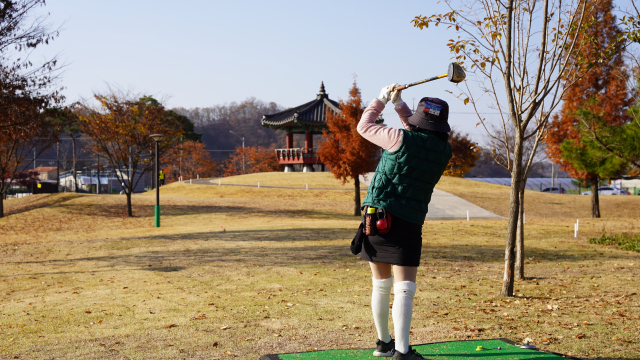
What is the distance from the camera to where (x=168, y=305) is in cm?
646

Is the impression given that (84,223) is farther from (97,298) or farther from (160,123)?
(97,298)

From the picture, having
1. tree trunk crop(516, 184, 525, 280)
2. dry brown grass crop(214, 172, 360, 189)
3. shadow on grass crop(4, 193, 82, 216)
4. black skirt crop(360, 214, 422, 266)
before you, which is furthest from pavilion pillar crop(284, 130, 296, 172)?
black skirt crop(360, 214, 422, 266)

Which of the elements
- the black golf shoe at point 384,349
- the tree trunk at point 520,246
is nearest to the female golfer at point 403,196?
the black golf shoe at point 384,349

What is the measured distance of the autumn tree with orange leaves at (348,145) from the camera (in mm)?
22969

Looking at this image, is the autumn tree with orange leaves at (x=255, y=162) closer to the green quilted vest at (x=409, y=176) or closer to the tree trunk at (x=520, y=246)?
the tree trunk at (x=520, y=246)

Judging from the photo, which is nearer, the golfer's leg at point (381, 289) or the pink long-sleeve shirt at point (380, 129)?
the pink long-sleeve shirt at point (380, 129)

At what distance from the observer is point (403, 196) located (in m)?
3.50

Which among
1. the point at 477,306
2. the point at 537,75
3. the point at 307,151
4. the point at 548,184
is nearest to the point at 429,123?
the point at 477,306

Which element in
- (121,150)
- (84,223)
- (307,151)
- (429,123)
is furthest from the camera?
(307,151)

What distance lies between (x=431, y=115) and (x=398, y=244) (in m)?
0.97

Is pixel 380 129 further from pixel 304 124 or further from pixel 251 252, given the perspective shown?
pixel 304 124

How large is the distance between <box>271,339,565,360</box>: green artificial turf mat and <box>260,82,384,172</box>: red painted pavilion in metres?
40.8

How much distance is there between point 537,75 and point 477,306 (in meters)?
3.24

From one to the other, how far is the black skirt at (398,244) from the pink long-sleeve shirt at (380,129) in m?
0.53
